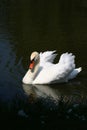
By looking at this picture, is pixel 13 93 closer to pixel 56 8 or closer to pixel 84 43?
pixel 84 43

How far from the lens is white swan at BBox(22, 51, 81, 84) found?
48.3 ft

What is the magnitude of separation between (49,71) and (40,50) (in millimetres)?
3832

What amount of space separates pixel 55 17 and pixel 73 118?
20.6 meters

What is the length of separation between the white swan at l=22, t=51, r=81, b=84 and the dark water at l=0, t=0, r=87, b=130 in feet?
0.76

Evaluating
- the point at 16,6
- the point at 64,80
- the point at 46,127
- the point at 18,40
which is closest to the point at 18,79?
the point at 64,80

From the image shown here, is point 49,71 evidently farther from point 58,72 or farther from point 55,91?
point 55,91

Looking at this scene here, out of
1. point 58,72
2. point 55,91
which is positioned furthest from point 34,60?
point 55,91

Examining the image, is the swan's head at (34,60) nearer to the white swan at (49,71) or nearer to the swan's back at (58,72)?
the white swan at (49,71)

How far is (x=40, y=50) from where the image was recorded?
1867 centimetres

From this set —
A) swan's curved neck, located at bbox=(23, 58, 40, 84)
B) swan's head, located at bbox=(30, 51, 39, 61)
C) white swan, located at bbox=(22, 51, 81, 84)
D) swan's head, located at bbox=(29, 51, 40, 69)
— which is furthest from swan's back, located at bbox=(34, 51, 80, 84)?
swan's head, located at bbox=(30, 51, 39, 61)

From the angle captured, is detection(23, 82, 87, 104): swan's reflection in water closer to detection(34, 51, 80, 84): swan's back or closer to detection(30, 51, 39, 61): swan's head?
detection(34, 51, 80, 84): swan's back

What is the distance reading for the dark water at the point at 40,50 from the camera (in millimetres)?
8172

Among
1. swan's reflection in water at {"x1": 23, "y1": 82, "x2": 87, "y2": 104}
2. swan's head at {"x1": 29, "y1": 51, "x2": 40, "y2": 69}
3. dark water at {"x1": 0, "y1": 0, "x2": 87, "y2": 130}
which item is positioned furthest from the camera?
swan's head at {"x1": 29, "y1": 51, "x2": 40, "y2": 69}

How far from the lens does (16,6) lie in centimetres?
3070
